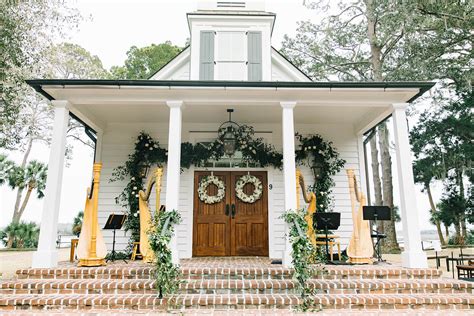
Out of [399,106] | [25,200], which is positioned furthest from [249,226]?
[25,200]

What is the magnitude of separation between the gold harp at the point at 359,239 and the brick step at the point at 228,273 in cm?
72

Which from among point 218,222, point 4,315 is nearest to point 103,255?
point 4,315

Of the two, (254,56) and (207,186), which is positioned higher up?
(254,56)

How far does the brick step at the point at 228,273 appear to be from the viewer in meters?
4.87

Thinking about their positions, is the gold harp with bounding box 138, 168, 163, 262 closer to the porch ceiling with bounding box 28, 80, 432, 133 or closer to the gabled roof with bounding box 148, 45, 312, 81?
the porch ceiling with bounding box 28, 80, 432, 133

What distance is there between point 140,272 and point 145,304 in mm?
806

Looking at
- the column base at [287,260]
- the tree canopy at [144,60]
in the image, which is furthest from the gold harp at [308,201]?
the tree canopy at [144,60]

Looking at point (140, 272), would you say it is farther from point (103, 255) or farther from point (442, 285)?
point (442, 285)

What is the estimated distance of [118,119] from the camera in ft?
24.5

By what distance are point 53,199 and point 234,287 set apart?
11.2 ft

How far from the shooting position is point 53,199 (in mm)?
5375

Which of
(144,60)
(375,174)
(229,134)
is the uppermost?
(144,60)

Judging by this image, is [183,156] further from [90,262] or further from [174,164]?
[90,262]

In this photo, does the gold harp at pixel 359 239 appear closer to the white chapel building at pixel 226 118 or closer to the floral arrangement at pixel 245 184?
the white chapel building at pixel 226 118
